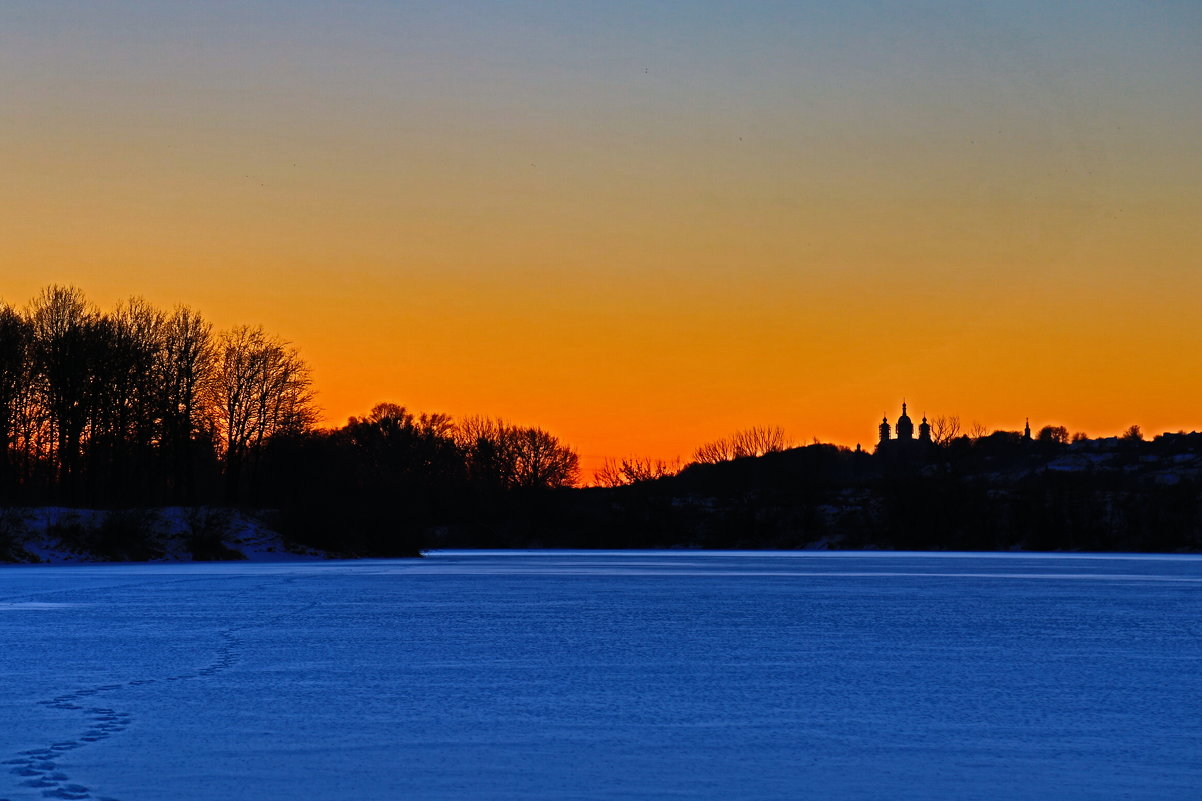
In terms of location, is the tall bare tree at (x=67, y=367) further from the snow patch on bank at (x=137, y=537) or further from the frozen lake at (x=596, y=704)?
the frozen lake at (x=596, y=704)

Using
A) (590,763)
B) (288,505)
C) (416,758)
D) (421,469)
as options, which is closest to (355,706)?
(416,758)

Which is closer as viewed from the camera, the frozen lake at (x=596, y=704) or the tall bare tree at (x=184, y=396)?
the frozen lake at (x=596, y=704)

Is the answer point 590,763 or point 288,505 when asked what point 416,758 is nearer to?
point 590,763

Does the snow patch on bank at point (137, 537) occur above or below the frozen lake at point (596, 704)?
above

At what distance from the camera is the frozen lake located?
25.1 ft

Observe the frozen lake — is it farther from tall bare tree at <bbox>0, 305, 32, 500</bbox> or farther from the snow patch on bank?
tall bare tree at <bbox>0, 305, 32, 500</bbox>

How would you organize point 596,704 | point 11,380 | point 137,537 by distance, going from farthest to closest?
1. point 11,380
2. point 137,537
3. point 596,704

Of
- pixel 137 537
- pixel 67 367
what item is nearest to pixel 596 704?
pixel 137 537

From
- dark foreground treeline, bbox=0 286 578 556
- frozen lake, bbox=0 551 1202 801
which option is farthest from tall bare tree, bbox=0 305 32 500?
frozen lake, bbox=0 551 1202 801

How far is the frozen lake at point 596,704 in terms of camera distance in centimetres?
764

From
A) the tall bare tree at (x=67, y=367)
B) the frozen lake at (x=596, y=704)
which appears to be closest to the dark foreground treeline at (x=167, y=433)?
the tall bare tree at (x=67, y=367)

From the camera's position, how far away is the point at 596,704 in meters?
10.9

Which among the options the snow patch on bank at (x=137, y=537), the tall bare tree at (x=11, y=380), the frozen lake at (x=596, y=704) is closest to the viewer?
the frozen lake at (x=596, y=704)

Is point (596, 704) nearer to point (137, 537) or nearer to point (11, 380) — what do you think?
point (137, 537)
